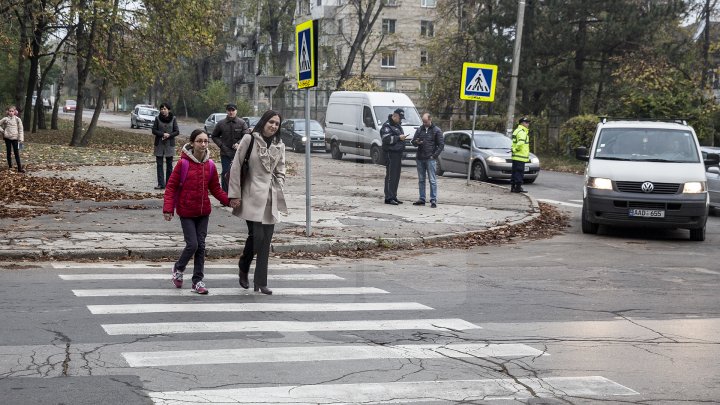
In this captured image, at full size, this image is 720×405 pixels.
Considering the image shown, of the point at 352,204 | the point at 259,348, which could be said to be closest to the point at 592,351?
the point at 259,348

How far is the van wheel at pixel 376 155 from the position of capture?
34406 mm

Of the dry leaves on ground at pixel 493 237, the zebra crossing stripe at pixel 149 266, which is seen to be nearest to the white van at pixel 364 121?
the dry leaves on ground at pixel 493 237

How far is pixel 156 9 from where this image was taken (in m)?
33.8

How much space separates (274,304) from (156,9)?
1047 inches

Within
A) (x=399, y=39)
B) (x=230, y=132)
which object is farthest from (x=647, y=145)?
(x=399, y=39)

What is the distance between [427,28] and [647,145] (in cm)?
6966

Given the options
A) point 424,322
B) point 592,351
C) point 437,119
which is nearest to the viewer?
point 592,351

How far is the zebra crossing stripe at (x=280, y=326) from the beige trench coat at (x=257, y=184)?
1.66 metres

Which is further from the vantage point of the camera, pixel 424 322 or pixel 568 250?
pixel 568 250

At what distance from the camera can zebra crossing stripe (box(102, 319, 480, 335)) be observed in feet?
25.2

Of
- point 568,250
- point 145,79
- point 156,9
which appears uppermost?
point 156,9

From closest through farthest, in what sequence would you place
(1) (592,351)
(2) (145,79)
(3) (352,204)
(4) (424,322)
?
1. (1) (592,351)
2. (4) (424,322)
3. (3) (352,204)
4. (2) (145,79)

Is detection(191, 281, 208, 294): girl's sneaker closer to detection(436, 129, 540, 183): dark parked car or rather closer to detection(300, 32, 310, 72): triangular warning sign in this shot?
detection(300, 32, 310, 72): triangular warning sign

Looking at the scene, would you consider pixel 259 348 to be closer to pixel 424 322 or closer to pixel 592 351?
pixel 424 322
